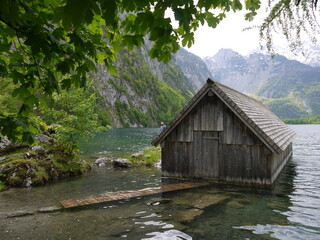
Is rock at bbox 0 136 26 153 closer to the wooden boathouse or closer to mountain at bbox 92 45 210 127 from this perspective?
the wooden boathouse

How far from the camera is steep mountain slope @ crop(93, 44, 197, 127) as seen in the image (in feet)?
436

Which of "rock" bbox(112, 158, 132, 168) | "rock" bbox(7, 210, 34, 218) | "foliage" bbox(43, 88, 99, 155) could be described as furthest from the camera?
A: "rock" bbox(112, 158, 132, 168)

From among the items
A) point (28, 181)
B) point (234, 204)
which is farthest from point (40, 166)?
point (234, 204)

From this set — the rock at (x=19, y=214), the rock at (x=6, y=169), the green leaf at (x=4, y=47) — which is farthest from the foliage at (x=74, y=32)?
the rock at (x=6, y=169)

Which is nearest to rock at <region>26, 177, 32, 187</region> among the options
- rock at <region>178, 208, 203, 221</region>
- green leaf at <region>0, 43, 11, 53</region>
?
rock at <region>178, 208, 203, 221</region>

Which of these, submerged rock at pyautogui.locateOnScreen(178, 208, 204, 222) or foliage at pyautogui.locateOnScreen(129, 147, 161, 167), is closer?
submerged rock at pyautogui.locateOnScreen(178, 208, 204, 222)

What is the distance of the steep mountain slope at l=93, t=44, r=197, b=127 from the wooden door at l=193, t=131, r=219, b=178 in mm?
104455

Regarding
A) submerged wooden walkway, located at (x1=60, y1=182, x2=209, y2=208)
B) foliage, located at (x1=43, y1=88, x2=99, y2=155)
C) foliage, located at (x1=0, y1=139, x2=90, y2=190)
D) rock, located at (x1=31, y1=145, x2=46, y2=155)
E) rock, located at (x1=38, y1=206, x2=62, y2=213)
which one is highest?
foliage, located at (x1=43, y1=88, x2=99, y2=155)

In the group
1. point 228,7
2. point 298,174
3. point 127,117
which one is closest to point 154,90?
point 127,117

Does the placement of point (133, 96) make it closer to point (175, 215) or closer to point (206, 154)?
point (206, 154)

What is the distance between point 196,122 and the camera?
1514 centimetres

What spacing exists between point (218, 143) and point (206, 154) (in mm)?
1015

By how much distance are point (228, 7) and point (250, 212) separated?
8577 millimetres

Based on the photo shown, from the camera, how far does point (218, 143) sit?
574 inches
